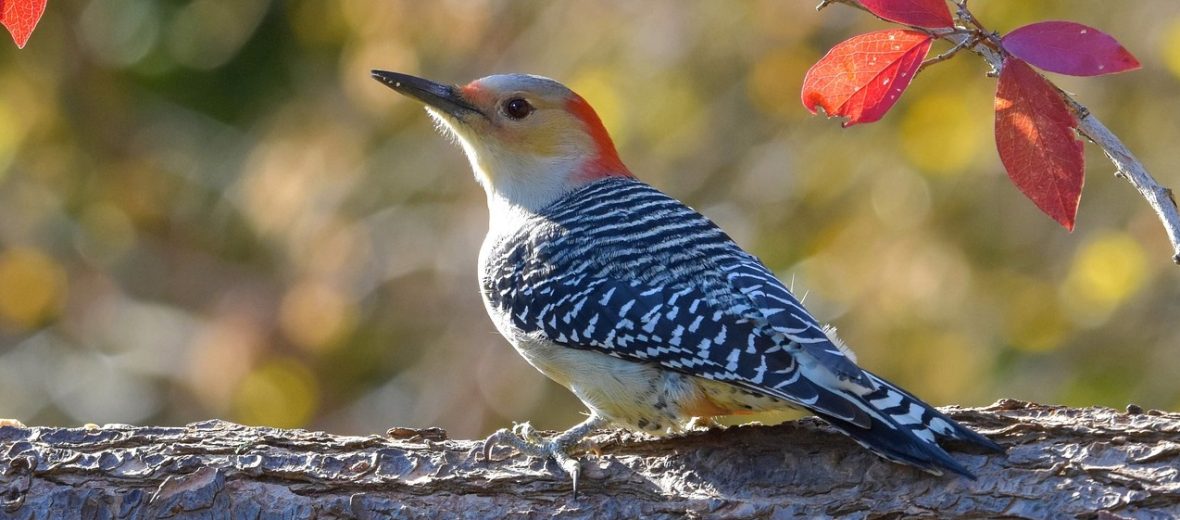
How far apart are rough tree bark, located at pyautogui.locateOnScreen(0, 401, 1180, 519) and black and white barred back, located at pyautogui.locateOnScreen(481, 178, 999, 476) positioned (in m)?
0.16

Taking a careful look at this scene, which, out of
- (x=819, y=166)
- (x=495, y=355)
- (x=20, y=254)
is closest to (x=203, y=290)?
(x=20, y=254)

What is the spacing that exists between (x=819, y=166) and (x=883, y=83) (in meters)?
5.25

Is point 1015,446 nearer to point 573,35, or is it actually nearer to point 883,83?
point 883,83

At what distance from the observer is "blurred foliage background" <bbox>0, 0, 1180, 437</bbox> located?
856 cm

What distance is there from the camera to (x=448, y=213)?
10.1 meters

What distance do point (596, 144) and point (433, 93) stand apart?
77cm

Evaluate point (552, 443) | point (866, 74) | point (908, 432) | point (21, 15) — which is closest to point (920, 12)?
point (866, 74)

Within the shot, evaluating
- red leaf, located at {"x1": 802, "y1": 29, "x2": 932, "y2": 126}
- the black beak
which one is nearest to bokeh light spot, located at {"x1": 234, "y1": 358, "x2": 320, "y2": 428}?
the black beak

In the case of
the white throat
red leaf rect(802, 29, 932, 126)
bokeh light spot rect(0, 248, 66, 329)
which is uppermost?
bokeh light spot rect(0, 248, 66, 329)

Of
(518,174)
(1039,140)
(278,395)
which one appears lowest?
(1039,140)

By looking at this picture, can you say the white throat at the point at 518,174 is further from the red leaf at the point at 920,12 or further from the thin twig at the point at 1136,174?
the thin twig at the point at 1136,174

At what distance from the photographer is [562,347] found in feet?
17.2

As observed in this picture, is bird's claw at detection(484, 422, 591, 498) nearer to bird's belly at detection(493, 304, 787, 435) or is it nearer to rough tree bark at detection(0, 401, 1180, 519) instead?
rough tree bark at detection(0, 401, 1180, 519)

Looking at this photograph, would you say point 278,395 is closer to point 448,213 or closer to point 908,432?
point 448,213
